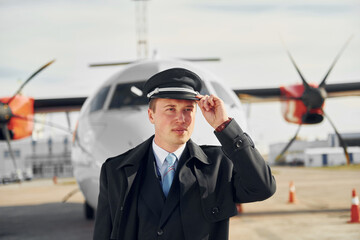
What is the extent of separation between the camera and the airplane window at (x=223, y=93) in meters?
6.50

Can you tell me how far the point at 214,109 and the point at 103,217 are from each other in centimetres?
80

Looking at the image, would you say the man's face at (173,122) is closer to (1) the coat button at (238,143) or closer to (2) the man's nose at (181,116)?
(2) the man's nose at (181,116)

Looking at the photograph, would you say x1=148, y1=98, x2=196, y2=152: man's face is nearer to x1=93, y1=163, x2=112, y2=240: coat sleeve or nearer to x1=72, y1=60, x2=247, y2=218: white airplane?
x1=93, y1=163, x2=112, y2=240: coat sleeve

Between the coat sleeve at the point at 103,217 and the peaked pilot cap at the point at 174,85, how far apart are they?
50 cm

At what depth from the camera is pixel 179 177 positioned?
2.10 metres

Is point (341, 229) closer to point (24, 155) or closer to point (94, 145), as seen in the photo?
point (94, 145)

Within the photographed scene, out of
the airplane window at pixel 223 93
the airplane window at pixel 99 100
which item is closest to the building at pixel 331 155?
the airplane window at pixel 223 93

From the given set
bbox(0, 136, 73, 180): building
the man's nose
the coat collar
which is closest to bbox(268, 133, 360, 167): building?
bbox(0, 136, 73, 180): building

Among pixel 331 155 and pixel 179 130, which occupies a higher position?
pixel 179 130

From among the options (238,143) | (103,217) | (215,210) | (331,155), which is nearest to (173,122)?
(238,143)

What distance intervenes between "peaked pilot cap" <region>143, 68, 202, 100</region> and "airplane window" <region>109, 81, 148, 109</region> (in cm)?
360

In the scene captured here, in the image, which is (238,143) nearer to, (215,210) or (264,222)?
(215,210)

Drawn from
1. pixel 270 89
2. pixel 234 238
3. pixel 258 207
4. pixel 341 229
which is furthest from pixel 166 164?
pixel 270 89

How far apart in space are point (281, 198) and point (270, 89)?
3.40 metres
